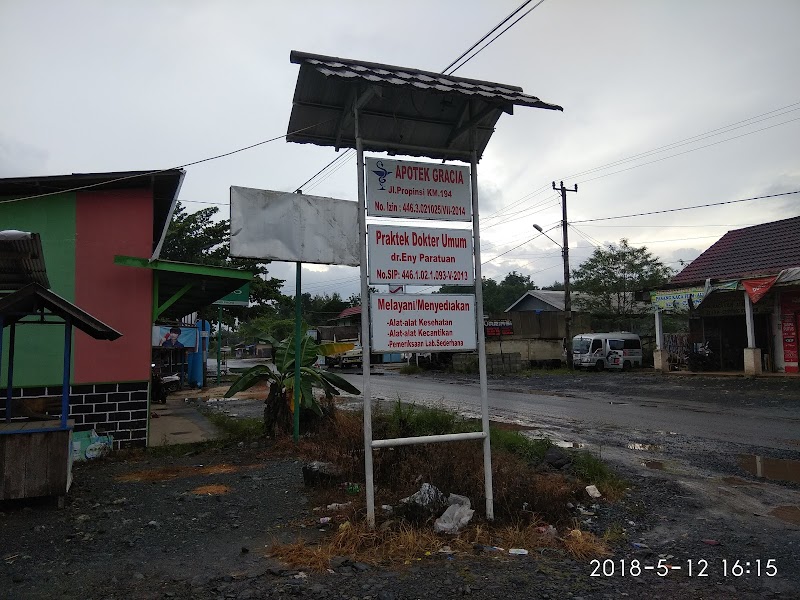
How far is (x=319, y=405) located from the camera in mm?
10234

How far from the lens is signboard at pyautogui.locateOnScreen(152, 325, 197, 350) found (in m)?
20.2

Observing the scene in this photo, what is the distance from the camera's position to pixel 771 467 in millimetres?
7742

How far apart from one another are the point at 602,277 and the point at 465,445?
1208 inches

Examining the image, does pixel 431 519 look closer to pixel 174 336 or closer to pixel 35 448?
pixel 35 448

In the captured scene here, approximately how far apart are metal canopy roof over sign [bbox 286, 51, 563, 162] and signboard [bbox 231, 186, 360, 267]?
7.39ft

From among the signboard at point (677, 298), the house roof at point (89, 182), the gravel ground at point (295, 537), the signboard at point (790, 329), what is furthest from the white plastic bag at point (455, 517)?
the signboard at point (790, 329)

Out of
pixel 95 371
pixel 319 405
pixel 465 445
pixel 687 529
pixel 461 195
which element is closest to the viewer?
pixel 687 529

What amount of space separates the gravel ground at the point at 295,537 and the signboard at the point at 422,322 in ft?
6.00

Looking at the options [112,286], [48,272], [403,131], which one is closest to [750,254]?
[403,131]

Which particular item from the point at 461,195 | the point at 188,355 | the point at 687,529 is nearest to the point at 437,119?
the point at 461,195

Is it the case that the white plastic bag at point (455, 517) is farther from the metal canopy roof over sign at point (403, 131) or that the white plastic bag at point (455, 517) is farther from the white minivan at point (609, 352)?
the white minivan at point (609, 352)

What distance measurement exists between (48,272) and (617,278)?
3264cm

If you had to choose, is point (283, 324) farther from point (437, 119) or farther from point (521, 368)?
point (437, 119)

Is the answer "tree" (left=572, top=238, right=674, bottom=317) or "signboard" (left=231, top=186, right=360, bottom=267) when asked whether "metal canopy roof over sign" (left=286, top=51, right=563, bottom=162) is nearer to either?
"signboard" (left=231, top=186, right=360, bottom=267)
